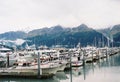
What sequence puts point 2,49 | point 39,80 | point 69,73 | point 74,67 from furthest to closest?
point 2,49 < point 74,67 < point 69,73 < point 39,80

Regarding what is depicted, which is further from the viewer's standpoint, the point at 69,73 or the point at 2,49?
the point at 2,49

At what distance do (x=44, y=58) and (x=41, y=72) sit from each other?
2193 centimetres

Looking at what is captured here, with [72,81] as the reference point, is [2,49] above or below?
above

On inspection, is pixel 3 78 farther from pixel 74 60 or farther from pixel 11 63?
pixel 74 60

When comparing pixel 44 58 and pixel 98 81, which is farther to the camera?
pixel 44 58

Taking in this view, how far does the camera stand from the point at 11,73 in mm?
45000

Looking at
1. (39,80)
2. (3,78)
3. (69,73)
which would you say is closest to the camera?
(39,80)

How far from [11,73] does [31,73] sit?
291 centimetres

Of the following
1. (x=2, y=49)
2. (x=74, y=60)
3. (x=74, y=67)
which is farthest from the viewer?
(x=2, y=49)

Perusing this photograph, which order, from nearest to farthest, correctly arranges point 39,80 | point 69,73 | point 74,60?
point 39,80 < point 69,73 < point 74,60

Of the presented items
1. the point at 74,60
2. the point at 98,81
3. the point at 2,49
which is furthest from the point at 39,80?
the point at 2,49

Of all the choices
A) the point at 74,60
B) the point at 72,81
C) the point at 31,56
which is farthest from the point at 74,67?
the point at 72,81

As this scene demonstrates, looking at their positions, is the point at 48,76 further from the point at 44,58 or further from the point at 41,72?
the point at 44,58

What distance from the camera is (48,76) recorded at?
44531 millimetres
